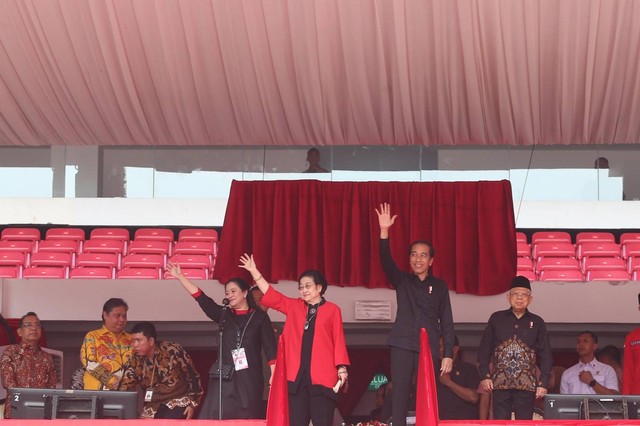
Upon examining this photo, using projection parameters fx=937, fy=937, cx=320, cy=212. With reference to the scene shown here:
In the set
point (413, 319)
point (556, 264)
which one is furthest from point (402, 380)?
point (556, 264)

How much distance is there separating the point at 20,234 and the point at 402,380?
6.53 metres

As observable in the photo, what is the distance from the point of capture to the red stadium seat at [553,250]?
32.4 feet

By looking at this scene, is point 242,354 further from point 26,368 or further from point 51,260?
point 51,260

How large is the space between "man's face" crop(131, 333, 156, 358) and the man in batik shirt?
2.08 metres

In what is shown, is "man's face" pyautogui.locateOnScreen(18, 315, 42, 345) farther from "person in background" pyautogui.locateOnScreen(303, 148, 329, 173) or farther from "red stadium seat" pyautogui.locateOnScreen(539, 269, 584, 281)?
"red stadium seat" pyautogui.locateOnScreen(539, 269, 584, 281)

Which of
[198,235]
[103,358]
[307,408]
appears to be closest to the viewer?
[307,408]

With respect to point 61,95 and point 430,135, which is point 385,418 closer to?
point 430,135

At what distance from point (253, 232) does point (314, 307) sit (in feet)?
8.15

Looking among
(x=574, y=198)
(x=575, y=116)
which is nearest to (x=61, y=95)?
(x=575, y=116)

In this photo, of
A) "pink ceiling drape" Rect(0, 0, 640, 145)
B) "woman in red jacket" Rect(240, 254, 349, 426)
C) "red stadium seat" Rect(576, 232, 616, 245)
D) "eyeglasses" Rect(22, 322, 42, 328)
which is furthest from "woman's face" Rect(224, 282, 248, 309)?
"red stadium seat" Rect(576, 232, 616, 245)

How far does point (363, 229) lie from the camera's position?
26.1 feet

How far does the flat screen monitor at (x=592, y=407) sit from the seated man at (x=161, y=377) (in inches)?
90.6

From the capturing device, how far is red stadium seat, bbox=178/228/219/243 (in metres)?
10.3

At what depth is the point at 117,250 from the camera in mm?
10008
